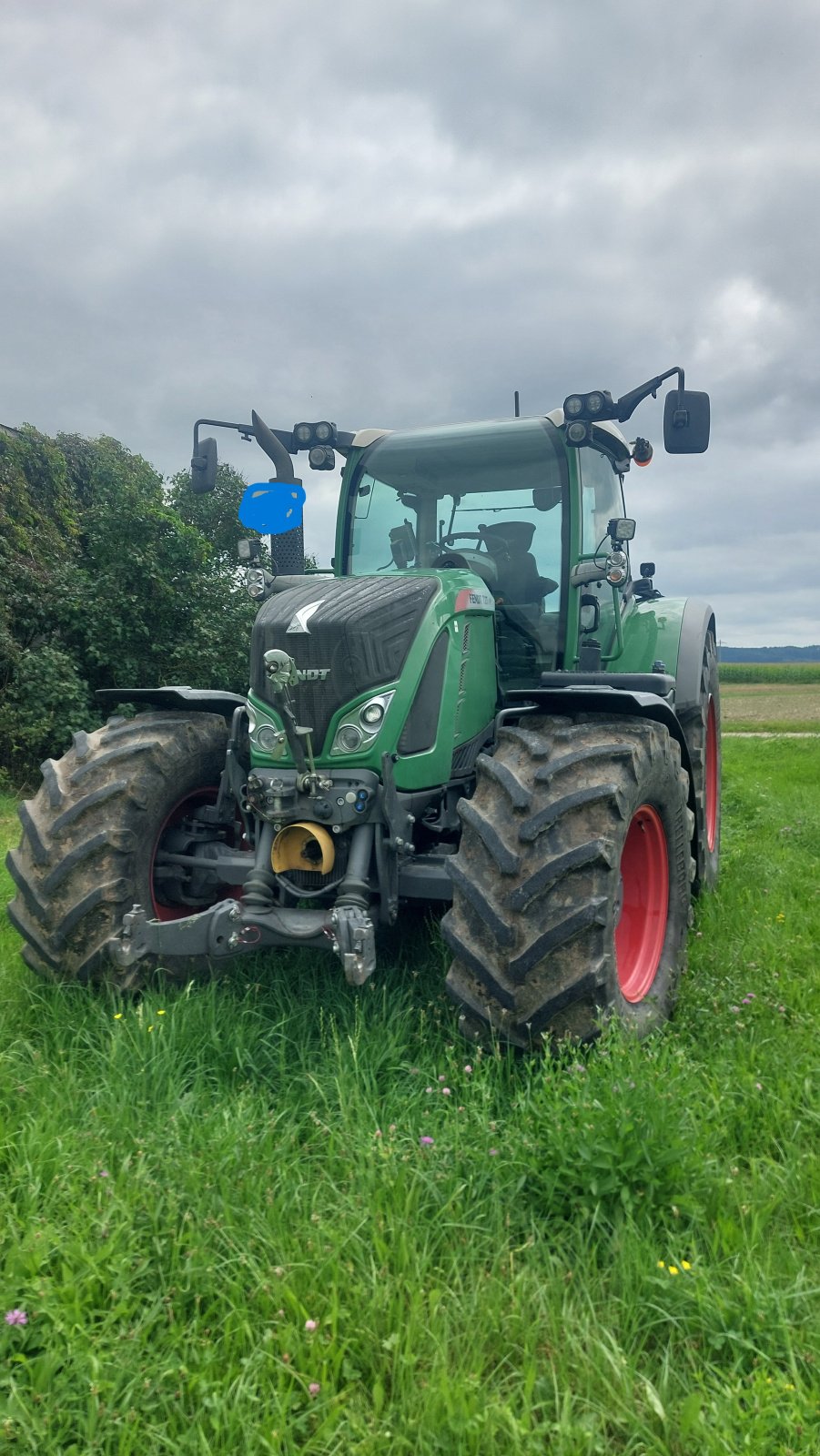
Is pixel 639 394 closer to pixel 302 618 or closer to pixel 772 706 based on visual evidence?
pixel 302 618

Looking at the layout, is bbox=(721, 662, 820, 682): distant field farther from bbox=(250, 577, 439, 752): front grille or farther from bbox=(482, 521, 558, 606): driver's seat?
bbox=(250, 577, 439, 752): front grille

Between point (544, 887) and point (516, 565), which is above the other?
point (516, 565)

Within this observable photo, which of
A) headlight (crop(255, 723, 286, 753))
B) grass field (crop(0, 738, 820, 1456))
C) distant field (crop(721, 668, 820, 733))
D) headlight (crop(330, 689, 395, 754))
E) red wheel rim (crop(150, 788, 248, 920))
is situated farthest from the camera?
distant field (crop(721, 668, 820, 733))

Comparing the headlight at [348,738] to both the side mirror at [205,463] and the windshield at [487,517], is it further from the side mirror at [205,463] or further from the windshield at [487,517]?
the side mirror at [205,463]

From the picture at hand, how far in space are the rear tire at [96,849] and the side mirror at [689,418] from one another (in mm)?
2478

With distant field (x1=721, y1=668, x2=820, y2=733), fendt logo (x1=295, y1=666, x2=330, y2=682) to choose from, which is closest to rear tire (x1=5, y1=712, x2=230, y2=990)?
fendt logo (x1=295, y1=666, x2=330, y2=682)

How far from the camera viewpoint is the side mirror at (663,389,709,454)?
14.4 ft

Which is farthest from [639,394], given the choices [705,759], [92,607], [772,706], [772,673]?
[772,673]

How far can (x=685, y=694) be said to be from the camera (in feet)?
17.3

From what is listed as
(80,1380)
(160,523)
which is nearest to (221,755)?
(80,1380)

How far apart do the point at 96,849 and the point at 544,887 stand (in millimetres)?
1689

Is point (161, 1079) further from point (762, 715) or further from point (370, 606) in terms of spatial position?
point (762, 715)

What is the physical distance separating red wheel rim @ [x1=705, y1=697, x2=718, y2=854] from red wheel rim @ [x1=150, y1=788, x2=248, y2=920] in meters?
3.02

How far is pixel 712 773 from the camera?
660 cm
